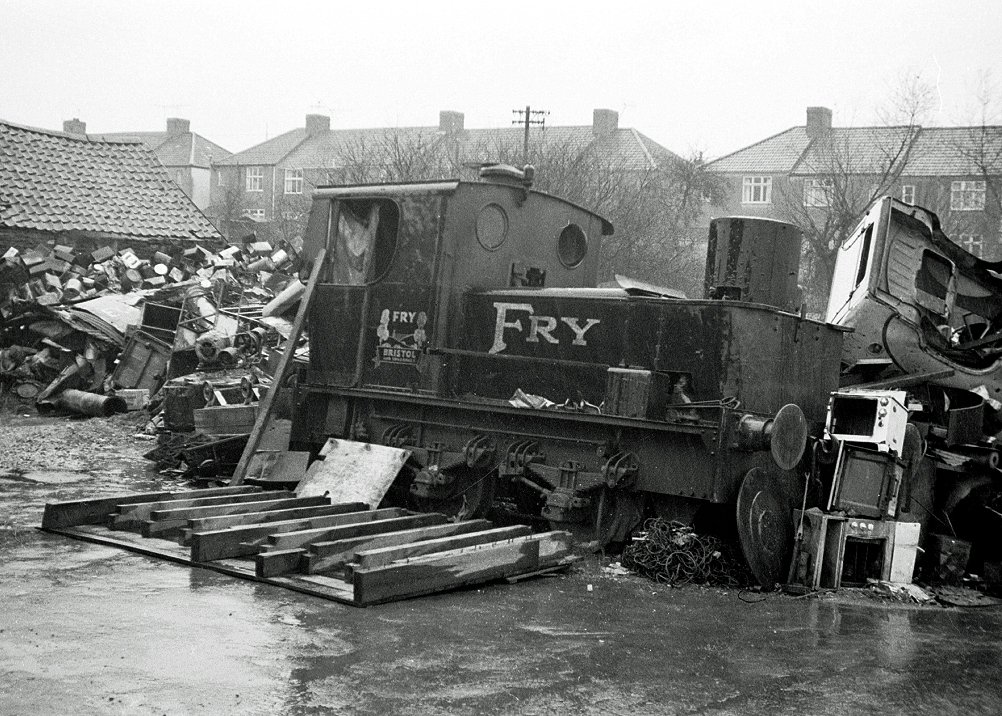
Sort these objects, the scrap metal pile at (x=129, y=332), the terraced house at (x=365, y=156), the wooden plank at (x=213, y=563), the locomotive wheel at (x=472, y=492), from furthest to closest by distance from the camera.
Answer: the terraced house at (x=365, y=156), the scrap metal pile at (x=129, y=332), the locomotive wheel at (x=472, y=492), the wooden plank at (x=213, y=563)

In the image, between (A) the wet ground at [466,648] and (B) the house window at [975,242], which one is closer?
(A) the wet ground at [466,648]

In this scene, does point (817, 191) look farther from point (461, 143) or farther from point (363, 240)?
point (363, 240)

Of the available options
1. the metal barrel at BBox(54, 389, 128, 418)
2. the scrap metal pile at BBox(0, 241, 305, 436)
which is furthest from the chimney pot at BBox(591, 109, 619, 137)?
the metal barrel at BBox(54, 389, 128, 418)

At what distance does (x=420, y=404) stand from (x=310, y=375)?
4.64 ft

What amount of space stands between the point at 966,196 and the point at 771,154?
10698mm

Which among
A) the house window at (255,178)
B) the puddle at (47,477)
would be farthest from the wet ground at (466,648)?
the house window at (255,178)

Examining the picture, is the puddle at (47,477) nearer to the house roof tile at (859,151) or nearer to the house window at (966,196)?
the house roof tile at (859,151)

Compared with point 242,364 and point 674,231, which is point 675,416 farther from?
point 674,231

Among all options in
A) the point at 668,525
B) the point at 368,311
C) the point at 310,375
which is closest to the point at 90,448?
Answer: the point at 310,375

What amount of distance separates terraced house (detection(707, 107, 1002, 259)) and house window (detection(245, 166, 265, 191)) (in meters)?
25.4

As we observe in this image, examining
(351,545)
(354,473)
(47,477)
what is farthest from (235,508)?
(47,477)

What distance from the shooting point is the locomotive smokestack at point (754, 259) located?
904 cm

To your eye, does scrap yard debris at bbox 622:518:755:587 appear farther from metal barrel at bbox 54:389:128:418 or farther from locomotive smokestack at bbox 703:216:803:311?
metal barrel at bbox 54:389:128:418

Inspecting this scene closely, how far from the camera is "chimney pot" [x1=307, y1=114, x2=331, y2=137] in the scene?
199ft
